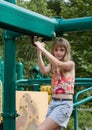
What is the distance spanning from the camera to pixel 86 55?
44.5ft

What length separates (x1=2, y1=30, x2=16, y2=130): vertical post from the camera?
1.87 meters

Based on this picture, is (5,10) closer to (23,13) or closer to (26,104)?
(23,13)

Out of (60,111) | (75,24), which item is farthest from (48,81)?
(75,24)

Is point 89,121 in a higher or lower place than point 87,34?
lower

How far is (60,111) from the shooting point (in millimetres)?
2475

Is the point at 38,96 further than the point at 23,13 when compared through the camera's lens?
Yes

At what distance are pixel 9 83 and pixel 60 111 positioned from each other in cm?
66

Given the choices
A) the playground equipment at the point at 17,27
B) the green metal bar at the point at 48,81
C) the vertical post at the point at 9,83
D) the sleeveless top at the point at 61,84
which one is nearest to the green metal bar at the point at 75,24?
the playground equipment at the point at 17,27

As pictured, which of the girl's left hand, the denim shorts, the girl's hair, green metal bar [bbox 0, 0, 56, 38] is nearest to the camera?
green metal bar [bbox 0, 0, 56, 38]

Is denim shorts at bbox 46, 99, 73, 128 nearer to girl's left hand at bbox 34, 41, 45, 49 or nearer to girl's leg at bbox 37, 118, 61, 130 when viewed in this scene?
girl's leg at bbox 37, 118, 61, 130

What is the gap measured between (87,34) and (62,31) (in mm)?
11832

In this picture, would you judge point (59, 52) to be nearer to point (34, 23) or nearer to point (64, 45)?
point (64, 45)

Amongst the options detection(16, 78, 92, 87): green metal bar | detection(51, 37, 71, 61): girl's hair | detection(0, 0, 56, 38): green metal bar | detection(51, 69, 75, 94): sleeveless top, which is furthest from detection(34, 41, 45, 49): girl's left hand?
detection(16, 78, 92, 87): green metal bar

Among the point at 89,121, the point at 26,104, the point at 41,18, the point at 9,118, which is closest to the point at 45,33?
the point at 41,18
